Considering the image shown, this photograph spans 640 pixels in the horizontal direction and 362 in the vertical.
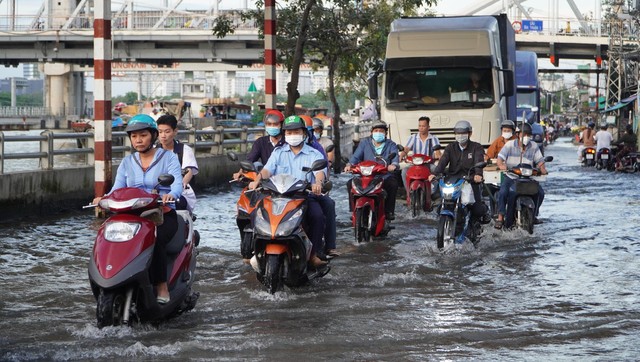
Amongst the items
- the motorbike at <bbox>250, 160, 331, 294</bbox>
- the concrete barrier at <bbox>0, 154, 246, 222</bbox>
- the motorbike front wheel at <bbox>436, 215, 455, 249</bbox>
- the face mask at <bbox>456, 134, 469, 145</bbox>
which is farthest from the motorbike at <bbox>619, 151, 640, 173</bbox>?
the motorbike at <bbox>250, 160, 331, 294</bbox>

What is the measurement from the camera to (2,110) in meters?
98.6

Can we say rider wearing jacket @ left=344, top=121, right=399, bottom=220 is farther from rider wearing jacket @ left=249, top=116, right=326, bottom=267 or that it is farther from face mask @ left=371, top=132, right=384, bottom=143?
rider wearing jacket @ left=249, top=116, right=326, bottom=267

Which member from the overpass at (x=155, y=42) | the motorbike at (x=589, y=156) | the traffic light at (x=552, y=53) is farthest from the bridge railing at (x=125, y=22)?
the motorbike at (x=589, y=156)

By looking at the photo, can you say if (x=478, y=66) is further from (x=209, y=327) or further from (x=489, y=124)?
(x=209, y=327)

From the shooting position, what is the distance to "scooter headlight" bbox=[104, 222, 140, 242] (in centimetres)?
711

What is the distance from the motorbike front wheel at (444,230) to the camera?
488 inches

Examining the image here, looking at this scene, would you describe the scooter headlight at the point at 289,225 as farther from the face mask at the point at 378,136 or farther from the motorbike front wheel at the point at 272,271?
the face mask at the point at 378,136

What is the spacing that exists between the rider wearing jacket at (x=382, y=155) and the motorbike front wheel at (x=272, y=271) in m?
5.07

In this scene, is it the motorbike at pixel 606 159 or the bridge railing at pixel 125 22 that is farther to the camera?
the bridge railing at pixel 125 22

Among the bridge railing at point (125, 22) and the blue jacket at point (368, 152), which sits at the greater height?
the bridge railing at point (125, 22)

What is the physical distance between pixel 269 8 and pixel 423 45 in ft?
9.87

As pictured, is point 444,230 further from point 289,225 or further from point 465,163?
point 289,225

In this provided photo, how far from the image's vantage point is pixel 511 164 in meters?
14.4

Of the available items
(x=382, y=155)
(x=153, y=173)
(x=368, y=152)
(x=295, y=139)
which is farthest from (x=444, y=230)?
(x=153, y=173)
